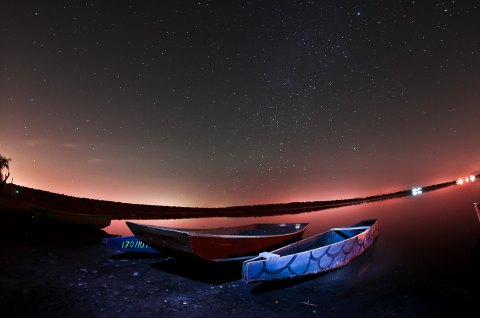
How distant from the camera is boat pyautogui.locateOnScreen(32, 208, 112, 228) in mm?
20094

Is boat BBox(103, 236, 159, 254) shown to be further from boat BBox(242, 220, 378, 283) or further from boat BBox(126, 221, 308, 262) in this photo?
boat BBox(242, 220, 378, 283)

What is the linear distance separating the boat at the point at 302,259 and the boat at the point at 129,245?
236 inches

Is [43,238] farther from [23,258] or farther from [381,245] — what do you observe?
[381,245]

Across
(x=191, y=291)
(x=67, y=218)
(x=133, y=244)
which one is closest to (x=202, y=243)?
(x=191, y=291)

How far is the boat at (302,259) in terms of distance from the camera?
308 inches

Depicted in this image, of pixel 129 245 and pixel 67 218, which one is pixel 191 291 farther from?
pixel 67 218

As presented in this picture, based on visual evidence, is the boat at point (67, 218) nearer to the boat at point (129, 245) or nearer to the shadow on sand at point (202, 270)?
the boat at point (129, 245)

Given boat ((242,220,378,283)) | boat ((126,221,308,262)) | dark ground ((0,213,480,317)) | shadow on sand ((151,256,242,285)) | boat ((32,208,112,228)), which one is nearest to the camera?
dark ground ((0,213,480,317))

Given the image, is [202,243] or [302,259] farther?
[302,259]

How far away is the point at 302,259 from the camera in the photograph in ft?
29.0

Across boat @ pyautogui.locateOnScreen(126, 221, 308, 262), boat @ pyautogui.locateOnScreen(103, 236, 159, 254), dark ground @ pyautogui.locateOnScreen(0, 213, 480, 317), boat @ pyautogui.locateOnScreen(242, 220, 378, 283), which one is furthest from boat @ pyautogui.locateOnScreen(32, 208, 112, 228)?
boat @ pyautogui.locateOnScreen(242, 220, 378, 283)

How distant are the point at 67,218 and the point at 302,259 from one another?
747 inches

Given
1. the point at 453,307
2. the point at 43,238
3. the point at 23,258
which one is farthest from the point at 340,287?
the point at 43,238

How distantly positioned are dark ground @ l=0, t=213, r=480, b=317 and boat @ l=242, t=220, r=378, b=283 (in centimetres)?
43
